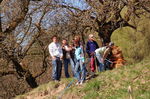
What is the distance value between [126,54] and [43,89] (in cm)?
904

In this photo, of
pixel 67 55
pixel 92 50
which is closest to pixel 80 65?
pixel 67 55

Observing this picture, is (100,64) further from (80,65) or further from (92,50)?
(80,65)

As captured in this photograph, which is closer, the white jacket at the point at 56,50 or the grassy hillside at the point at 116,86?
the grassy hillside at the point at 116,86

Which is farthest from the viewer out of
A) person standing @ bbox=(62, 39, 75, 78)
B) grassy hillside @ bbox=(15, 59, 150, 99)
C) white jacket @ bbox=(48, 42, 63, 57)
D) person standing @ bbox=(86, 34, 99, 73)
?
person standing @ bbox=(86, 34, 99, 73)

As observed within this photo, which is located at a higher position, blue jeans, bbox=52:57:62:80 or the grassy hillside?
blue jeans, bbox=52:57:62:80

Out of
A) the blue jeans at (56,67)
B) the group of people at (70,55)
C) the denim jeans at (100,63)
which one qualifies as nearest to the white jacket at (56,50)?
the group of people at (70,55)

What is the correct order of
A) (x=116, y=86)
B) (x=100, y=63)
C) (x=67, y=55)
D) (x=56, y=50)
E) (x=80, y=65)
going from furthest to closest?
(x=100, y=63) < (x=67, y=55) < (x=56, y=50) < (x=80, y=65) < (x=116, y=86)

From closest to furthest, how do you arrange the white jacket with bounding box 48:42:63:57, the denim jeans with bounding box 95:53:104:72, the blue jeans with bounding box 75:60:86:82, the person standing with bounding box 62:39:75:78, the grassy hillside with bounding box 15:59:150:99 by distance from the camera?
the grassy hillside with bounding box 15:59:150:99 → the blue jeans with bounding box 75:60:86:82 → the white jacket with bounding box 48:42:63:57 → the person standing with bounding box 62:39:75:78 → the denim jeans with bounding box 95:53:104:72

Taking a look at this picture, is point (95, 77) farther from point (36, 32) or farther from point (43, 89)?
point (36, 32)

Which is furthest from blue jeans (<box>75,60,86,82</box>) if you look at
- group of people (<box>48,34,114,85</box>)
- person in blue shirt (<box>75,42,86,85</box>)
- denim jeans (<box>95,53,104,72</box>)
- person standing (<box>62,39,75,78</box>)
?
denim jeans (<box>95,53,104,72</box>)

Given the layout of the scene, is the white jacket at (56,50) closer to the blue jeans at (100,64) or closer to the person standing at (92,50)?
the person standing at (92,50)

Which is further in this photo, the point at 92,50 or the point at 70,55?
the point at 92,50

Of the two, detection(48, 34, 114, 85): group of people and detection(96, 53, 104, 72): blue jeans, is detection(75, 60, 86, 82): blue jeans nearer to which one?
detection(48, 34, 114, 85): group of people

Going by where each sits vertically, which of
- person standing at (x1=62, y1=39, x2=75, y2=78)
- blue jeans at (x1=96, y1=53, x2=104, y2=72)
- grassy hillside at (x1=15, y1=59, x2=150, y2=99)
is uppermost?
person standing at (x1=62, y1=39, x2=75, y2=78)
